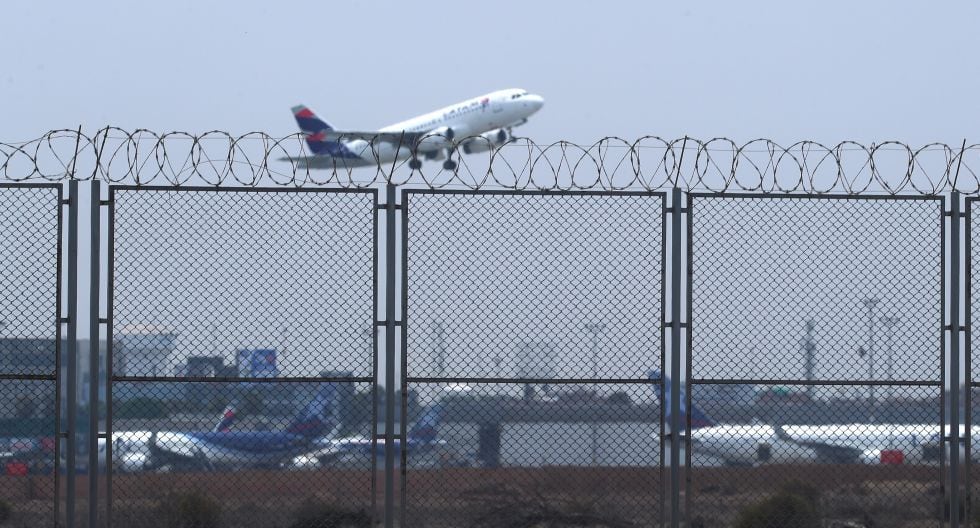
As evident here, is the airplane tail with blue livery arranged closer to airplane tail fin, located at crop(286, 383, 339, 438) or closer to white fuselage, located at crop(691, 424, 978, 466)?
airplane tail fin, located at crop(286, 383, 339, 438)

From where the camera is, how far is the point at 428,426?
26.9 ft

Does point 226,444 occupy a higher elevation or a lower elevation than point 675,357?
lower

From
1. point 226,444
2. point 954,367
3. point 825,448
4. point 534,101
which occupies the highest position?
point 534,101

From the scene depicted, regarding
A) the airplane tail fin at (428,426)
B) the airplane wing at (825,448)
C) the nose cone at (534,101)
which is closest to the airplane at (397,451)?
the airplane tail fin at (428,426)

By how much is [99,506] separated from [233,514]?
2.71 feet

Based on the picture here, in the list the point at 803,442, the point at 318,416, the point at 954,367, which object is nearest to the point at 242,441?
the point at 318,416

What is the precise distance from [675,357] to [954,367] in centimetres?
181

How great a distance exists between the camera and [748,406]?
870cm

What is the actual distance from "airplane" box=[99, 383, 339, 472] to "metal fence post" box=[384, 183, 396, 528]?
1.19 feet

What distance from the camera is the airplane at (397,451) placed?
318 inches

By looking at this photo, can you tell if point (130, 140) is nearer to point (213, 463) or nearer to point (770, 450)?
point (213, 463)

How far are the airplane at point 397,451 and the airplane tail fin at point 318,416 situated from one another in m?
0.10

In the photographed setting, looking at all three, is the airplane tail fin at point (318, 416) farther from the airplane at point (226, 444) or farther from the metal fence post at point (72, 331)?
the metal fence post at point (72, 331)

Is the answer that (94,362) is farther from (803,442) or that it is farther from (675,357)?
(803,442)
